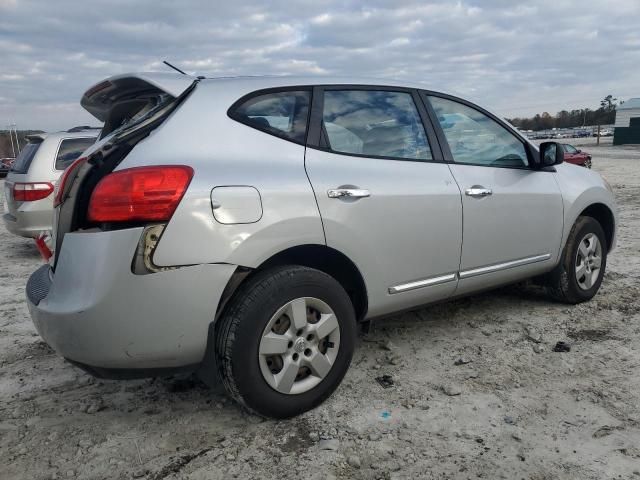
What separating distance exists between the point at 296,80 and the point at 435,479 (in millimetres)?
2102

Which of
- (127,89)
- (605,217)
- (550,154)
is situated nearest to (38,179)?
(127,89)

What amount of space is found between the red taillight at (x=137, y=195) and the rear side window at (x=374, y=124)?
958 millimetres

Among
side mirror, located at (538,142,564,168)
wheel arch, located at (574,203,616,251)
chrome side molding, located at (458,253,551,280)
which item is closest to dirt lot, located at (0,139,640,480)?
chrome side molding, located at (458,253,551,280)

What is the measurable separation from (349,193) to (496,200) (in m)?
1.28

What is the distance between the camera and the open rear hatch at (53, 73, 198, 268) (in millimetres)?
2447

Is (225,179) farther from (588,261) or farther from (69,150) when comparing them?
(69,150)

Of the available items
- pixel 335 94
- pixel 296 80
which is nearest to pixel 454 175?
pixel 335 94

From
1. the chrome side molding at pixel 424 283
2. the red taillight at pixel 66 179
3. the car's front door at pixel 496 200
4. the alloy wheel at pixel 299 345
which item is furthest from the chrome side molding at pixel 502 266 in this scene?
the red taillight at pixel 66 179

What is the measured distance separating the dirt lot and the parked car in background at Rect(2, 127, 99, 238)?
3116 mm

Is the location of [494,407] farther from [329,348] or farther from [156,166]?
[156,166]

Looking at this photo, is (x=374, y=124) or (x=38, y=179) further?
(x=38, y=179)

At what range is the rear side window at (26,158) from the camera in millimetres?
6914

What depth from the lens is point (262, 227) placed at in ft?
8.31

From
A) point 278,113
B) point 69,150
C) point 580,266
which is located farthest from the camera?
point 69,150
